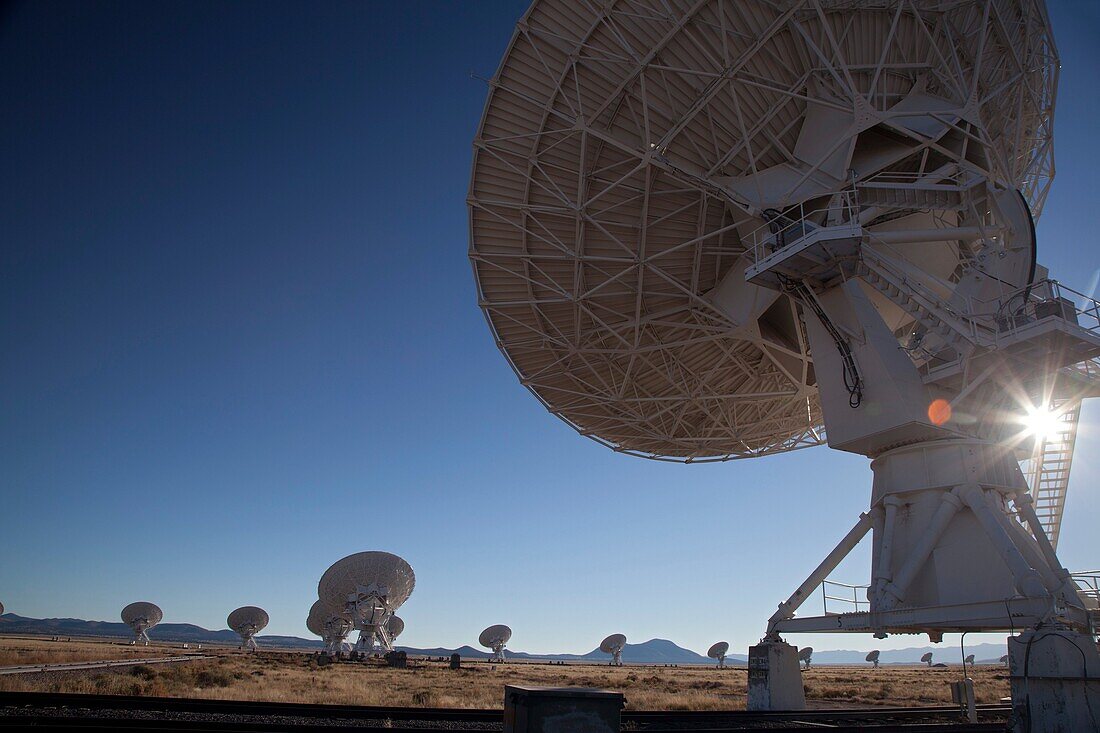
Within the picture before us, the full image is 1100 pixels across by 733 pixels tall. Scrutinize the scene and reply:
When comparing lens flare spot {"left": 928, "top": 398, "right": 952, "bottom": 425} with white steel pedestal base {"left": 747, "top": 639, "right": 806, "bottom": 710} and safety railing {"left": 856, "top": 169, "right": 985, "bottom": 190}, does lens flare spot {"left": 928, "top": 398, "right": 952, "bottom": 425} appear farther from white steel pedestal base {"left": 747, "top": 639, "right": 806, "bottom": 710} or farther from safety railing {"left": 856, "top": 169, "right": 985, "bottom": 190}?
white steel pedestal base {"left": 747, "top": 639, "right": 806, "bottom": 710}

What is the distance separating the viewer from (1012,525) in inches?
536

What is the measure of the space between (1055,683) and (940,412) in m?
5.74

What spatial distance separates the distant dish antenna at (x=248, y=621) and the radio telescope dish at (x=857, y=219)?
6070cm

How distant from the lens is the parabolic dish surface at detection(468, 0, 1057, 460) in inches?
566

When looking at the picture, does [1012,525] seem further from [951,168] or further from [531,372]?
[531,372]

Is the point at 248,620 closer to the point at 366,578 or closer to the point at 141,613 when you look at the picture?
the point at 141,613

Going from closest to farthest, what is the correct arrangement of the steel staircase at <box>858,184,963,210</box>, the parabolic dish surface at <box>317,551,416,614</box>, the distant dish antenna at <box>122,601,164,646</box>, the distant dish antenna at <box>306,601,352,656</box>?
the steel staircase at <box>858,184,963,210</box>
the parabolic dish surface at <box>317,551,416,614</box>
the distant dish antenna at <box>306,601,352,656</box>
the distant dish antenna at <box>122,601,164,646</box>

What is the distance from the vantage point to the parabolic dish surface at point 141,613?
2844 inches

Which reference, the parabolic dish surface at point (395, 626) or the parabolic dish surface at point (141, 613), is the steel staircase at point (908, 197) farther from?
the parabolic dish surface at point (141, 613)

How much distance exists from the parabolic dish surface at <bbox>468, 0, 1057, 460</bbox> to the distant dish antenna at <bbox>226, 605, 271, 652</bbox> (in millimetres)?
58327

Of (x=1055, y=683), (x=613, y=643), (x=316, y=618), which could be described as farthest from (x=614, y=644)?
(x=1055, y=683)

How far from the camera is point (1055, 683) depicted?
30.5 feet

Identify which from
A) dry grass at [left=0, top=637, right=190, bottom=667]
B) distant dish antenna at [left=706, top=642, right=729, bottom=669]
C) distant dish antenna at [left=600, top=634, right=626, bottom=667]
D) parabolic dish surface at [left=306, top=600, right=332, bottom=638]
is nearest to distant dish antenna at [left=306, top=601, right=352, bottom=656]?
parabolic dish surface at [left=306, top=600, right=332, bottom=638]

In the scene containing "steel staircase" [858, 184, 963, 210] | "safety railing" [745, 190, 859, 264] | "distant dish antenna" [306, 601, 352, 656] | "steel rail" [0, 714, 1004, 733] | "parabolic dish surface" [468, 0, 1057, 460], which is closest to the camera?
"steel rail" [0, 714, 1004, 733]
